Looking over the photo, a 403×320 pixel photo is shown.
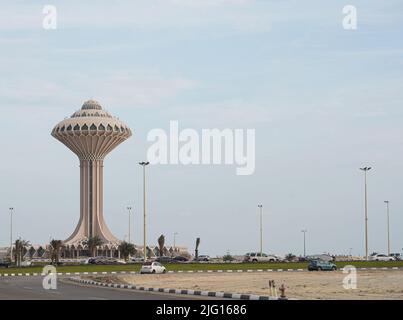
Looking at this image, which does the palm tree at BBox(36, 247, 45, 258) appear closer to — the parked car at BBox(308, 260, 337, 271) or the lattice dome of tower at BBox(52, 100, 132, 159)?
the lattice dome of tower at BBox(52, 100, 132, 159)

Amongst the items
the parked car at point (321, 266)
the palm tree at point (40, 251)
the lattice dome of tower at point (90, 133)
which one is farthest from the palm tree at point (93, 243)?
the parked car at point (321, 266)

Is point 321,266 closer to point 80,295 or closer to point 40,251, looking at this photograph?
point 80,295

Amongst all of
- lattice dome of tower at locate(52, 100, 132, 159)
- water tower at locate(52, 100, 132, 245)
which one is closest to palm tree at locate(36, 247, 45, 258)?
water tower at locate(52, 100, 132, 245)

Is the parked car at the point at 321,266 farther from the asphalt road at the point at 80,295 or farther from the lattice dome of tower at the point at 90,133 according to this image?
the lattice dome of tower at the point at 90,133

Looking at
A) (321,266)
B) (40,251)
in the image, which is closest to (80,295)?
(321,266)

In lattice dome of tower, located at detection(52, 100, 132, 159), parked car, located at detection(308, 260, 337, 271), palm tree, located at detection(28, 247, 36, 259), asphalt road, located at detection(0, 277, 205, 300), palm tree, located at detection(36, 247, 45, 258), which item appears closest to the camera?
asphalt road, located at detection(0, 277, 205, 300)

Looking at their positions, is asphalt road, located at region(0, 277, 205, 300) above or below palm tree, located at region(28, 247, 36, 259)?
above

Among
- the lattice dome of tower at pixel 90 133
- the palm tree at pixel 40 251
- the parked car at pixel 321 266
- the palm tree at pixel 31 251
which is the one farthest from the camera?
the palm tree at pixel 40 251
